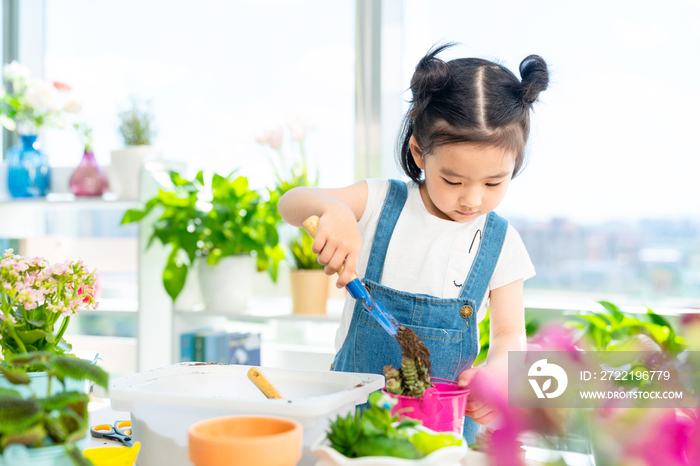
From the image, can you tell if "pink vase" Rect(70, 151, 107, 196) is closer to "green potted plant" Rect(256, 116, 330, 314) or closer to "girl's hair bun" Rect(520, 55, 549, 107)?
"green potted plant" Rect(256, 116, 330, 314)

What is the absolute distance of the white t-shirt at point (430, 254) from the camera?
A: 100 centimetres

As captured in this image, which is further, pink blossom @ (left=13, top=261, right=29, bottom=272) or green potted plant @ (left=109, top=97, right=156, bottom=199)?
green potted plant @ (left=109, top=97, right=156, bottom=199)

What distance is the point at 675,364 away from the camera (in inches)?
10.3

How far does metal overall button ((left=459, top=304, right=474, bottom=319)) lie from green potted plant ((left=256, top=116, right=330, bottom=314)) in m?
0.91

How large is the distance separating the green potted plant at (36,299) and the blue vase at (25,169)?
183 cm

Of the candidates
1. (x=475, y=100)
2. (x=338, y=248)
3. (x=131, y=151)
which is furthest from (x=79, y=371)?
(x=131, y=151)

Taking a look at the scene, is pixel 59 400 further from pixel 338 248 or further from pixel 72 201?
pixel 72 201

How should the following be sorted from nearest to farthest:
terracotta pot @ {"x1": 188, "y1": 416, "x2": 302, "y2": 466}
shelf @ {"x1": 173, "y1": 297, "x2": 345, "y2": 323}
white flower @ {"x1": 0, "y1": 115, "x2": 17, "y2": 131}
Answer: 1. terracotta pot @ {"x1": 188, "y1": 416, "x2": 302, "y2": 466}
2. shelf @ {"x1": 173, "y1": 297, "x2": 345, "y2": 323}
3. white flower @ {"x1": 0, "y1": 115, "x2": 17, "y2": 131}

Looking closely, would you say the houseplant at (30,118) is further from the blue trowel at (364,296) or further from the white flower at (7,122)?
the blue trowel at (364,296)

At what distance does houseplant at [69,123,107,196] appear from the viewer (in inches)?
83.0

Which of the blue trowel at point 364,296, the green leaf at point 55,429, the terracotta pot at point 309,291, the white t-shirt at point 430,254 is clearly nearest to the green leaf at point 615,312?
the white t-shirt at point 430,254

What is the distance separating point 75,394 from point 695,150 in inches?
79.4

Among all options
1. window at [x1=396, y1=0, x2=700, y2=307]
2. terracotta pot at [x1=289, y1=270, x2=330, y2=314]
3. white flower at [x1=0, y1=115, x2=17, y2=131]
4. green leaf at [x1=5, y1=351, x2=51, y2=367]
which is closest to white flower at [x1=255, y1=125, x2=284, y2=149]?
terracotta pot at [x1=289, y1=270, x2=330, y2=314]

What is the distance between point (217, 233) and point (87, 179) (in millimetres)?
659
